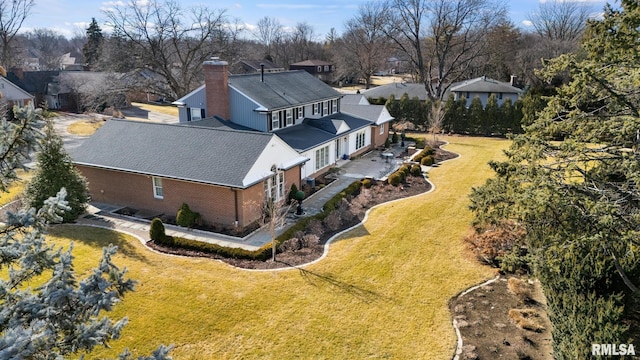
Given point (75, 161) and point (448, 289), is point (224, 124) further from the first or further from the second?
point (448, 289)

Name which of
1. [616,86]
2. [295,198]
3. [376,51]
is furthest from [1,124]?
[376,51]

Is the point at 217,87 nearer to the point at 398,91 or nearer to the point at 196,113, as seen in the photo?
the point at 196,113

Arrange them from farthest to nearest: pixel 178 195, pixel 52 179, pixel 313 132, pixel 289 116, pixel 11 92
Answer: pixel 11 92
pixel 289 116
pixel 313 132
pixel 178 195
pixel 52 179

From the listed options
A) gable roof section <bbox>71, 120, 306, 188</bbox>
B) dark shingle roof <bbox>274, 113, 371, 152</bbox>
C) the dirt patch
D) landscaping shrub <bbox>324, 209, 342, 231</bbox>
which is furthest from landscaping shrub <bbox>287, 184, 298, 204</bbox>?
the dirt patch

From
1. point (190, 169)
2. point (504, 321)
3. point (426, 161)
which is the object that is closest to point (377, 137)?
point (426, 161)

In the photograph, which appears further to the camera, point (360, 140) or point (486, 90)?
point (486, 90)

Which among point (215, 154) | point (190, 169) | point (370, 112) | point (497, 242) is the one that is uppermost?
point (370, 112)

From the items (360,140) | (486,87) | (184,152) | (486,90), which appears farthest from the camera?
(486,87)

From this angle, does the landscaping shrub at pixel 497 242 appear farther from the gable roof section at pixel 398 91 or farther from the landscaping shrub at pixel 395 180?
the gable roof section at pixel 398 91

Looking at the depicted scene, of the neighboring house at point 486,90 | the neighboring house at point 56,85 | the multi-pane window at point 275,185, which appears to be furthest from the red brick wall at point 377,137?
the neighboring house at point 56,85
